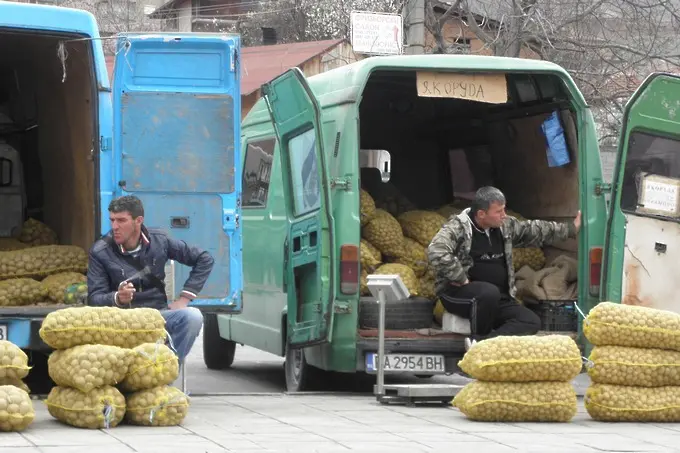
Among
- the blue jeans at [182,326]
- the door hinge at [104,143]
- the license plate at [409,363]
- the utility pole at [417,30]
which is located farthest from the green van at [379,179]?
the utility pole at [417,30]

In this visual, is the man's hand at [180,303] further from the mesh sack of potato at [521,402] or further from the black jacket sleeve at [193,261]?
the mesh sack of potato at [521,402]

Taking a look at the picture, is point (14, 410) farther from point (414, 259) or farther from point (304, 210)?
point (414, 259)

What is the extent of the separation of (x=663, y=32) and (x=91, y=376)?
17248 mm

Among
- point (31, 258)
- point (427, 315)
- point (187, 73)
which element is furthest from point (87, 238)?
point (427, 315)

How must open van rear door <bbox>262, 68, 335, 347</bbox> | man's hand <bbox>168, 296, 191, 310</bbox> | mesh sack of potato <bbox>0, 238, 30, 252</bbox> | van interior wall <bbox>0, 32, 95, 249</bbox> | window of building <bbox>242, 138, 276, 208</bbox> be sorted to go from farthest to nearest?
1. window of building <bbox>242, 138, 276, 208</bbox>
2. mesh sack of potato <bbox>0, 238, 30, 252</bbox>
3. van interior wall <bbox>0, 32, 95, 249</bbox>
4. open van rear door <bbox>262, 68, 335, 347</bbox>
5. man's hand <bbox>168, 296, 191, 310</bbox>

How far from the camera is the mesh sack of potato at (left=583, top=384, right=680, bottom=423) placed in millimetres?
8516

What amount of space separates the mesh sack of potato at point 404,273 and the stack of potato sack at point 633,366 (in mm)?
2336

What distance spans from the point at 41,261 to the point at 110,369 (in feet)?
9.32

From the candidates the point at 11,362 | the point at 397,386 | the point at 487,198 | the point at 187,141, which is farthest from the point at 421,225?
the point at 11,362

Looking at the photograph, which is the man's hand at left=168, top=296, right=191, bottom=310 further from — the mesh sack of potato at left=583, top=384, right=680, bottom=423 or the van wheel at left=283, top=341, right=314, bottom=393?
the mesh sack of potato at left=583, top=384, right=680, bottom=423

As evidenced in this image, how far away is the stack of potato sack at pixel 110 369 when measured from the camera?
7.67m

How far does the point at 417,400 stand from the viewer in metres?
9.32

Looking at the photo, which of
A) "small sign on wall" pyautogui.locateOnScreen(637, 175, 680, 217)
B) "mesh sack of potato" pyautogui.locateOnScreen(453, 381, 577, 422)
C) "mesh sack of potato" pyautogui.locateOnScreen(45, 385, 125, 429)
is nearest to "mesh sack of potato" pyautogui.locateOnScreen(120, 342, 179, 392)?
"mesh sack of potato" pyautogui.locateOnScreen(45, 385, 125, 429)

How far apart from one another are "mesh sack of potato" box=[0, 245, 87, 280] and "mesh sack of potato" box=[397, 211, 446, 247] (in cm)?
267
